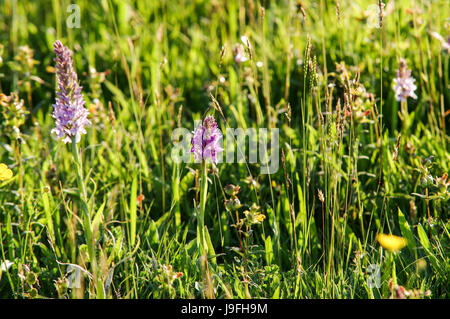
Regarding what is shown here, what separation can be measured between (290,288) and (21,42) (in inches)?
95.1

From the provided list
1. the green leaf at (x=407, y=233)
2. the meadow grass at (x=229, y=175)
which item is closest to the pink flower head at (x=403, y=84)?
the meadow grass at (x=229, y=175)

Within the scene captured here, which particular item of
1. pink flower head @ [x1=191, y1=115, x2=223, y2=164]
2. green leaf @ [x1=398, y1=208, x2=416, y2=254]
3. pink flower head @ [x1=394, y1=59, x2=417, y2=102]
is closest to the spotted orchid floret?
pink flower head @ [x1=191, y1=115, x2=223, y2=164]

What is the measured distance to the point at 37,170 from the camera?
215 cm

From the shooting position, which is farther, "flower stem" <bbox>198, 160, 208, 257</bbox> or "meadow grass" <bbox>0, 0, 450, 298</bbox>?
"meadow grass" <bbox>0, 0, 450, 298</bbox>

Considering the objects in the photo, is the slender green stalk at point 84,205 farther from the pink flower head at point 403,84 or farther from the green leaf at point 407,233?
the pink flower head at point 403,84

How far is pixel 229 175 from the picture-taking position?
2.14 metres

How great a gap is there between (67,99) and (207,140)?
1.36 feet

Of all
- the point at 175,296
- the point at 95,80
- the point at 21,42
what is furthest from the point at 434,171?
the point at 21,42

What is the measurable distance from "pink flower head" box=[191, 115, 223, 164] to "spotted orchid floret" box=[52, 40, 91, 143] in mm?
330

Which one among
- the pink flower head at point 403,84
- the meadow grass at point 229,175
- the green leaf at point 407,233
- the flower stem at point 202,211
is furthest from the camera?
the pink flower head at point 403,84

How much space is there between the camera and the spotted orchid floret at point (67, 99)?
4.50 ft

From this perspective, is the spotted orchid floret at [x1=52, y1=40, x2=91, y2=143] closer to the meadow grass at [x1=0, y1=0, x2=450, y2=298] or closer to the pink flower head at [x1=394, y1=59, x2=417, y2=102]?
the meadow grass at [x1=0, y1=0, x2=450, y2=298]

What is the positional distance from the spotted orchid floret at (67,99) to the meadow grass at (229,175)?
0.07 metres

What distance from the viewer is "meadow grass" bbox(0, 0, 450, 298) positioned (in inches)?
62.6
